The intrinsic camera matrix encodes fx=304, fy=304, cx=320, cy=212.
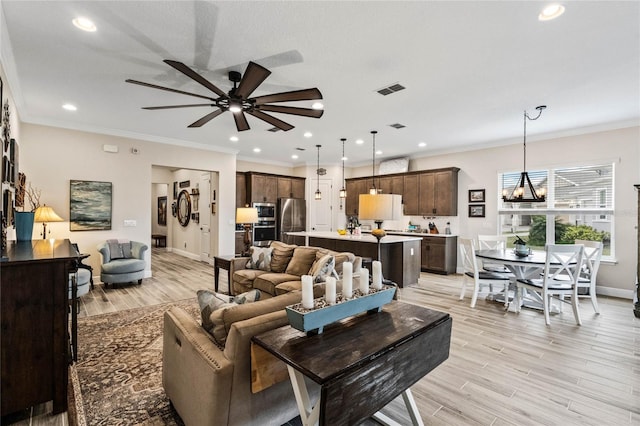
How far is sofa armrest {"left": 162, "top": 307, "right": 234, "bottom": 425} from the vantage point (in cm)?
149

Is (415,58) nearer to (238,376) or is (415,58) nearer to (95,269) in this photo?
(238,376)

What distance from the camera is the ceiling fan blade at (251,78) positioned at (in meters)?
2.39

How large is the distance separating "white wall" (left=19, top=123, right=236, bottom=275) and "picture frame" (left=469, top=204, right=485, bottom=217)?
5.93 metres

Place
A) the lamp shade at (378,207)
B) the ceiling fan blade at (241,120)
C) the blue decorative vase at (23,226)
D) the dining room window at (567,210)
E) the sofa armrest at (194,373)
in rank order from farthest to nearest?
1. the dining room window at (567,210)
2. the lamp shade at (378,207)
3. the ceiling fan blade at (241,120)
4. the blue decorative vase at (23,226)
5. the sofa armrest at (194,373)

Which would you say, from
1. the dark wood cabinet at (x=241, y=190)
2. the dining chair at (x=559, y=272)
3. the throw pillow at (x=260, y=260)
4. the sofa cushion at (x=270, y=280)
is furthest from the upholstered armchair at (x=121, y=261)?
the dining chair at (x=559, y=272)

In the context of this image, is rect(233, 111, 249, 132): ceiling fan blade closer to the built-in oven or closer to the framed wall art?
the framed wall art

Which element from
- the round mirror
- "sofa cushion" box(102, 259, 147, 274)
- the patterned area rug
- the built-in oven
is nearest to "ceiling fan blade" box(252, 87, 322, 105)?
the patterned area rug

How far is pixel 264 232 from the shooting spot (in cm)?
809

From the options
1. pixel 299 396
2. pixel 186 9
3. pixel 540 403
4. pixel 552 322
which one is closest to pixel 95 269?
pixel 186 9

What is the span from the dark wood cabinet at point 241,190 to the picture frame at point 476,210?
17.7 feet

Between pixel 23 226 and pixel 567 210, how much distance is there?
769 cm

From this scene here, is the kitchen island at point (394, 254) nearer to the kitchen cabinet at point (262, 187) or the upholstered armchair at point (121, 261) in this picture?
the kitchen cabinet at point (262, 187)

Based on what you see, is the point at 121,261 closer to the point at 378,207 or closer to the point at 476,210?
the point at 378,207

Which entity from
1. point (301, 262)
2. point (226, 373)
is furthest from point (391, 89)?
point (226, 373)
